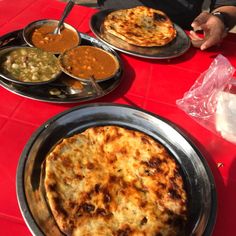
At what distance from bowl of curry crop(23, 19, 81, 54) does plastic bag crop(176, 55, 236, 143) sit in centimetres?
85

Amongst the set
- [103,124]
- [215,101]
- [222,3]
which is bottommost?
[215,101]

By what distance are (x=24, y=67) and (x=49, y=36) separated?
47 cm

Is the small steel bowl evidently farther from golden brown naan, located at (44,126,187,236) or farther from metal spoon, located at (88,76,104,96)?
golden brown naan, located at (44,126,187,236)

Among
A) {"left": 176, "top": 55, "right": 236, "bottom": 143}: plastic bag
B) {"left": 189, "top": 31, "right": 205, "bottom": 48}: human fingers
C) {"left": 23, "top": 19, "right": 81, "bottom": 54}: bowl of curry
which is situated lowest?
{"left": 176, "top": 55, "right": 236, "bottom": 143}: plastic bag

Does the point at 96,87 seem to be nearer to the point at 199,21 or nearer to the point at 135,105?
the point at 135,105

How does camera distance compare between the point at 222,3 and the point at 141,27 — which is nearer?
the point at 141,27

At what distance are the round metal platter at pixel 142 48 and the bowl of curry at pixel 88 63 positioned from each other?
17 cm

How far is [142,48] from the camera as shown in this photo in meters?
2.41

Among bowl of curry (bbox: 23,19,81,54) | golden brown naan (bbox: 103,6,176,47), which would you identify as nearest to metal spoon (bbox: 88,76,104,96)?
bowl of curry (bbox: 23,19,81,54)

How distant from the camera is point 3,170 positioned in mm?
1487

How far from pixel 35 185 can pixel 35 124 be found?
44 cm

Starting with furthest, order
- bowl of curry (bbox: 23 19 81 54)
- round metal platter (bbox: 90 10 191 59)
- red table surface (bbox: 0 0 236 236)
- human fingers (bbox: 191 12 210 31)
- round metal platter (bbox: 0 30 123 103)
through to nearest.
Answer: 1. human fingers (bbox: 191 12 210 31)
2. round metal platter (bbox: 90 10 191 59)
3. bowl of curry (bbox: 23 19 81 54)
4. round metal platter (bbox: 0 30 123 103)
5. red table surface (bbox: 0 0 236 236)

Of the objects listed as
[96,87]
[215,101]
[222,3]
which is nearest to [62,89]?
[96,87]

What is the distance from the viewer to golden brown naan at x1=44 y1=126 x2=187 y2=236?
4.38 feet
